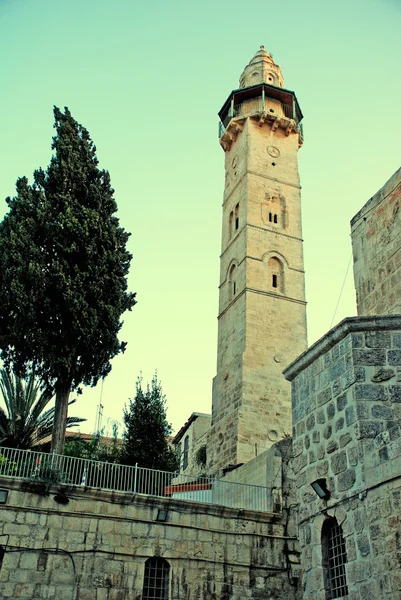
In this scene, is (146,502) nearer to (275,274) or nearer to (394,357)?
(394,357)

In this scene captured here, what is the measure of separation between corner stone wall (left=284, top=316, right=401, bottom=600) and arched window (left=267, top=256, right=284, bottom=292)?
15.1 meters

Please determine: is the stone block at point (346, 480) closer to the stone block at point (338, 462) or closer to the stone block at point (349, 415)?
the stone block at point (338, 462)

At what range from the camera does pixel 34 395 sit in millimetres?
18688

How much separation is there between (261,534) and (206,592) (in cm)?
163

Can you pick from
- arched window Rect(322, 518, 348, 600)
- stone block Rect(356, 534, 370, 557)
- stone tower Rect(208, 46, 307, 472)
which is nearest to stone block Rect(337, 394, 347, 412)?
arched window Rect(322, 518, 348, 600)

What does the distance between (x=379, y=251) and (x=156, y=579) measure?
7.01 meters

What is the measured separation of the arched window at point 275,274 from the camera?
23.7m

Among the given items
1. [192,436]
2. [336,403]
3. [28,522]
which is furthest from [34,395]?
[336,403]

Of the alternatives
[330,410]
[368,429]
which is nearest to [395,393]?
[368,429]

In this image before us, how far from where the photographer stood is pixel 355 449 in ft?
23.2

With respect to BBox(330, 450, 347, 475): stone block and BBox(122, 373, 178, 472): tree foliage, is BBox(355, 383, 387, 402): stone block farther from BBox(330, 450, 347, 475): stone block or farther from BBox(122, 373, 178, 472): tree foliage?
BBox(122, 373, 178, 472): tree foliage

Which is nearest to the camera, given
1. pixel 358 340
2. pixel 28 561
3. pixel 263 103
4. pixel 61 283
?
pixel 358 340

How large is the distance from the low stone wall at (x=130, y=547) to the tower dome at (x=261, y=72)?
2387cm

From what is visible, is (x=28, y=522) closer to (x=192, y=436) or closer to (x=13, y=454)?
(x=13, y=454)
